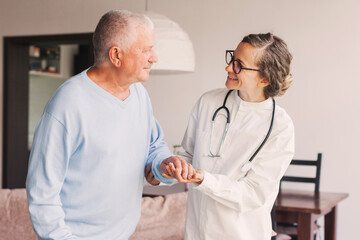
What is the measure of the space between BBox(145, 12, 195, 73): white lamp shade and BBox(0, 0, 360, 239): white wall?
0.92m

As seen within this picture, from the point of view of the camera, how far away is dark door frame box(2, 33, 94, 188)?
5574 millimetres

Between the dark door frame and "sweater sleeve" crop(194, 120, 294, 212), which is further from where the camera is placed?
the dark door frame

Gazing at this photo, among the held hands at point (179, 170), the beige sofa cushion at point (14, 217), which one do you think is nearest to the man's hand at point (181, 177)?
the held hands at point (179, 170)

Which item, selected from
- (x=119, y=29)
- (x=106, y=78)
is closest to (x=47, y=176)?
(x=106, y=78)

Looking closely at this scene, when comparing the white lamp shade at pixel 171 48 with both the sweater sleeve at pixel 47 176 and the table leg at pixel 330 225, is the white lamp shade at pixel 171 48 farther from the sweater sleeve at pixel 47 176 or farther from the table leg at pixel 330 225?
the sweater sleeve at pixel 47 176

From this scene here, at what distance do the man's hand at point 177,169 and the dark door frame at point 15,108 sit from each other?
4215mm

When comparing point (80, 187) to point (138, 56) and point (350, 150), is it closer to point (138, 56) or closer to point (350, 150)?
point (138, 56)

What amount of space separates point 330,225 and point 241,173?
2.47 meters

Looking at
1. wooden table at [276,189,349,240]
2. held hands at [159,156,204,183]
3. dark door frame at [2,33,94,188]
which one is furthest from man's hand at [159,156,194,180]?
dark door frame at [2,33,94,188]

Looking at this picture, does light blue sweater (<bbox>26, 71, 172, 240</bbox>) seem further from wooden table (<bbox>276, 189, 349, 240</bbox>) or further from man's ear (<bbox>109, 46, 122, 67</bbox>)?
wooden table (<bbox>276, 189, 349, 240</bbox>)

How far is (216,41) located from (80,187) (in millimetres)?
3510

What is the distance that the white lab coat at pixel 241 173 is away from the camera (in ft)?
5.44

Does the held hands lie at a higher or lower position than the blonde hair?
lower

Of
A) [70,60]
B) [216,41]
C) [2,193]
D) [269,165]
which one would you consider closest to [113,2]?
[216,41]
